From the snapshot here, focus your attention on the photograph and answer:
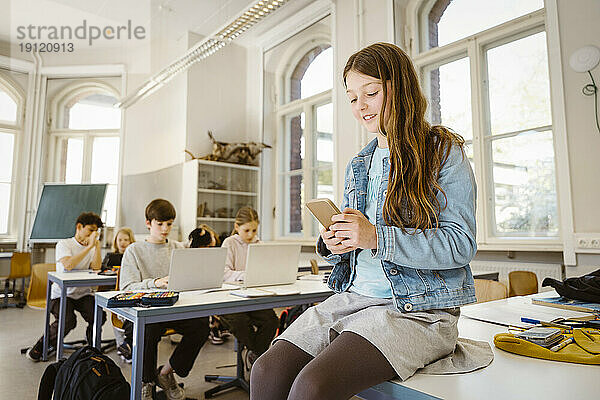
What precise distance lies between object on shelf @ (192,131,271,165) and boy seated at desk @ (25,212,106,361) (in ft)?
7.79

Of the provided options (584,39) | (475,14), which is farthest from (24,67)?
(584,39)

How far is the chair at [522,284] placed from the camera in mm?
2943

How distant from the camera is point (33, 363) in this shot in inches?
126

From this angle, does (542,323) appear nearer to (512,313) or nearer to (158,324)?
(512,313)

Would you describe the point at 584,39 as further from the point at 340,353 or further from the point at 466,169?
the point at 340,353

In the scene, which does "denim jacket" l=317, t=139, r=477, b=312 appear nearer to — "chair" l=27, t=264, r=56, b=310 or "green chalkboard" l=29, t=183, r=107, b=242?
"chair" l=27, t=264, r=56, b=310

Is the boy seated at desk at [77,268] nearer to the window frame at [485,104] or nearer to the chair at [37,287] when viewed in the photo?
the chair at [37,287]

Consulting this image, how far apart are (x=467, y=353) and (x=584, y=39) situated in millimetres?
3120

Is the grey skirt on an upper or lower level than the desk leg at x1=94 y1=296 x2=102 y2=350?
upper

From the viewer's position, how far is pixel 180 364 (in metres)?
2.45

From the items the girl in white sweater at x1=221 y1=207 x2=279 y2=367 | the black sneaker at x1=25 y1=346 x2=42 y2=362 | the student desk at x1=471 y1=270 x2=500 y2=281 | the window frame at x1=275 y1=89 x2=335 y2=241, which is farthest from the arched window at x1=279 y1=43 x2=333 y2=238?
the black sneaker at x1=25 y1=346 x2=42 y2=362

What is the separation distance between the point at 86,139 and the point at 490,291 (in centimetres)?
688

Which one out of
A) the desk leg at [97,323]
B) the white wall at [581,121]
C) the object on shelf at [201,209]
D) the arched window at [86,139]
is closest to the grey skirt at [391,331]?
the desk leg at [97,323]

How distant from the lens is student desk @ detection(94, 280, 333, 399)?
177 centimetres
